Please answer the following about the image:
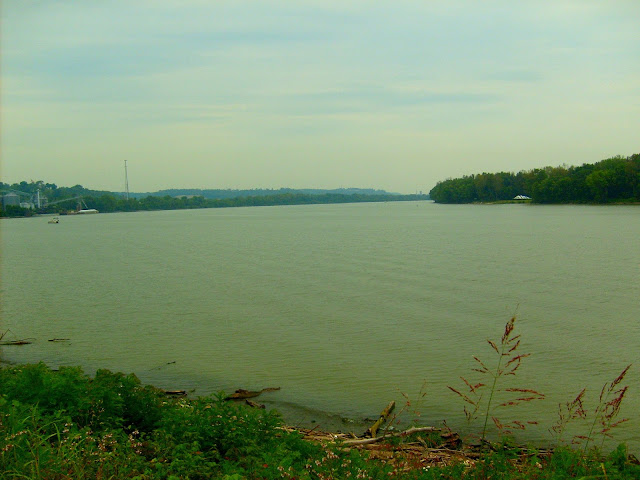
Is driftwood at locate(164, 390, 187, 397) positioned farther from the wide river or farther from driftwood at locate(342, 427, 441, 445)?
driftwood at locate(342, 427, 441, 445)

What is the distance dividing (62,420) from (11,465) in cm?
128

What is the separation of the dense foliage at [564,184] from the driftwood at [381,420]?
109604 mm

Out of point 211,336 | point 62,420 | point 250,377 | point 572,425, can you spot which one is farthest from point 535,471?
point 211,336

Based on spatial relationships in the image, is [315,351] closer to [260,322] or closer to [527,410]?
[260,322]

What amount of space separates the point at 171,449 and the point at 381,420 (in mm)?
3644

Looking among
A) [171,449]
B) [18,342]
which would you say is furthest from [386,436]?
[18,342]

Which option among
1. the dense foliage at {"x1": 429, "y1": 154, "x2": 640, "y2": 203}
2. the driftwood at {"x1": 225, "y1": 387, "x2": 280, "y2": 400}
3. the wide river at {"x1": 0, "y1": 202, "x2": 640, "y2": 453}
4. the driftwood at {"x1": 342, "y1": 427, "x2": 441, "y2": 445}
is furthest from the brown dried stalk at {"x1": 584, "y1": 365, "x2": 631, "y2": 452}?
the dense foliage at {"x1": 429, "y1": 154, "x2": 640, "y2": 203}

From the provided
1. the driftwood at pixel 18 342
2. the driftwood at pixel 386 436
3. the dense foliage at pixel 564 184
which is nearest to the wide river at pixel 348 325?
the driftwood at pixel 18 342

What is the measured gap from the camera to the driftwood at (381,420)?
7.93m

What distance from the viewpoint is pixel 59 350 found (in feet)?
45.1

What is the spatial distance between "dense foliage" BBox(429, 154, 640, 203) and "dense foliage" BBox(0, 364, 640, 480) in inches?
4419

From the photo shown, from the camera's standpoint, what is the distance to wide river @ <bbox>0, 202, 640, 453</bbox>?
10.4 m

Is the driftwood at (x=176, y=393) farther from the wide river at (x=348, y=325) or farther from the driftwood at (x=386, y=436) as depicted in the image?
the driftwood at (x=386, y=436)

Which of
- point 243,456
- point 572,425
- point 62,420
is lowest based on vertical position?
point 572,425
